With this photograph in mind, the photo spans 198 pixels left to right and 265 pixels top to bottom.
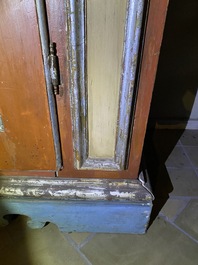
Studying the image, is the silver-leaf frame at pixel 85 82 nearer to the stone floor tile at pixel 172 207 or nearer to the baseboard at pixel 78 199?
the baseboard at pixel 78 199

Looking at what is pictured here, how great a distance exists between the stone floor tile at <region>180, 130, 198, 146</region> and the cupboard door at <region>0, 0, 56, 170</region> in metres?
1.01

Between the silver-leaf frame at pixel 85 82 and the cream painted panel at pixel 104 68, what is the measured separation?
0.01 meters

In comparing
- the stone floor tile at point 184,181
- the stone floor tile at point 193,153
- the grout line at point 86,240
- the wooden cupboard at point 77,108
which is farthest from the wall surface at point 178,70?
the grout line at point 86,240

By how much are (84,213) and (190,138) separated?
1000 mm

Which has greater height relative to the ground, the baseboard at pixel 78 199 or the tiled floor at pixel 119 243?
the baseboard at pixel 78 199

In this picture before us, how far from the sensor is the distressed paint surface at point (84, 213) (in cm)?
78

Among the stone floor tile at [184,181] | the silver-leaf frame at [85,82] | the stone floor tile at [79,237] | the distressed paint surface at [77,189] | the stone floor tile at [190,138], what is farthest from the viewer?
the stone floor tile at [190,138]

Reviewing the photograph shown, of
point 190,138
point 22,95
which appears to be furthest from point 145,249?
point 190,138

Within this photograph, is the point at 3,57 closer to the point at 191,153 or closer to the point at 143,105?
the point at 143,105

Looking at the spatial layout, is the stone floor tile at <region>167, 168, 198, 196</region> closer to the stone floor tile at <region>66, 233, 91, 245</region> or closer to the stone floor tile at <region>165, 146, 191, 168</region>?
the stone floor tile at <region>165, 146, 191, 168</region>

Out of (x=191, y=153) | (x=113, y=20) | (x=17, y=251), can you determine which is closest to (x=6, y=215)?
(x=17, y=251)

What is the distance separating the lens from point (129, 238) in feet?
2.90

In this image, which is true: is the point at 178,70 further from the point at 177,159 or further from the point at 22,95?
the point at 22,95

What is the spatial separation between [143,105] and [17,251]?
699 mm
